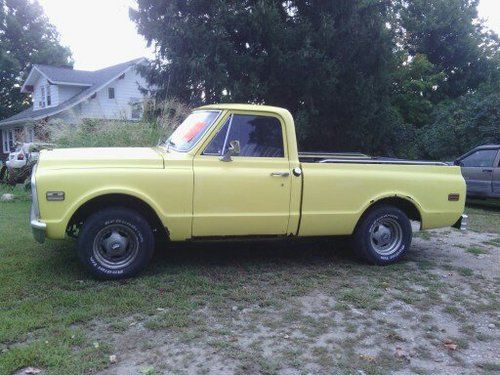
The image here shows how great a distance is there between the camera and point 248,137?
5699 mm

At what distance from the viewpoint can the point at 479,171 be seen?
1201 cm

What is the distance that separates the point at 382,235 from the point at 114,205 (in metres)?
3.33

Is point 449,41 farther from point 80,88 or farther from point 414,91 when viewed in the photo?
point 80,88

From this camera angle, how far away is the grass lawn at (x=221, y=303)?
3.69 m

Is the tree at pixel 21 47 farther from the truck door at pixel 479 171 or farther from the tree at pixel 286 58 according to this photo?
the truck door at pixel 479 171

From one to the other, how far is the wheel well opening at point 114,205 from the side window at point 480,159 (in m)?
9.45

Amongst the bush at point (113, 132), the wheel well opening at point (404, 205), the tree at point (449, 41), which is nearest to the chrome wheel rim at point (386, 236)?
the wheel well opening at point (404, 205)

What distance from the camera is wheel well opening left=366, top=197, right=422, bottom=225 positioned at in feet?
20.5

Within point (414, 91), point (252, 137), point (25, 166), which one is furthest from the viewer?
point (414, 91)

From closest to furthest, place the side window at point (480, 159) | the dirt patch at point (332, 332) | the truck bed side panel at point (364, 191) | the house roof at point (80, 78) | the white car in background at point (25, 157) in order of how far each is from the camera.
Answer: the dirt patch at point (332, 332)
the truck bed side panel at point (364, 191)
the side window at point (480, 159)
the white car in background at point (25, 157)
the house roof at point (80, 78)

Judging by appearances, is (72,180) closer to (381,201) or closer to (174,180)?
(174,180)

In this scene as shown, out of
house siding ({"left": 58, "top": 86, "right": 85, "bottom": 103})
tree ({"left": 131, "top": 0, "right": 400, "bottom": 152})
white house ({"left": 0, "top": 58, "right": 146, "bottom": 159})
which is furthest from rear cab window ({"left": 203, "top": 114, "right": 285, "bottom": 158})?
house siding ({"left": 58, "top": 86, "right": 85, "bottom": 103})

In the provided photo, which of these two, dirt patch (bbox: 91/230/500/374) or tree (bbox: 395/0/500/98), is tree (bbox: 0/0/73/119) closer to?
tree (bbox: 395/0/500/98)

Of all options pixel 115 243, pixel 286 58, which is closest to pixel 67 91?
pixel 286 58
